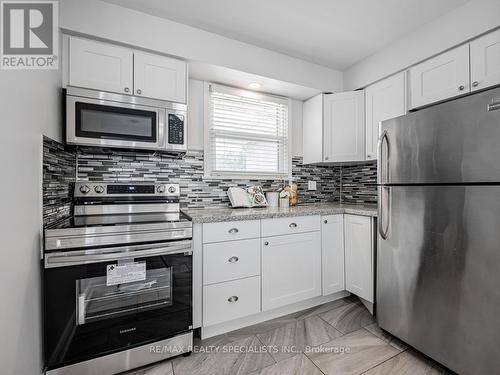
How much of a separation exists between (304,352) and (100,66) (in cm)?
242

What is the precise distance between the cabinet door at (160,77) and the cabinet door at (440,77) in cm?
193

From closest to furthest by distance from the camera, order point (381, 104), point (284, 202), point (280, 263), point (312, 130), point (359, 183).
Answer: point (280, 263) < point (381, 104) < point (284, 202) < point (312, 130) < point (359, 183)

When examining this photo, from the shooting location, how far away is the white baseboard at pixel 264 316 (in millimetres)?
1798

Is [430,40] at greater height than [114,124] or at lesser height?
greater

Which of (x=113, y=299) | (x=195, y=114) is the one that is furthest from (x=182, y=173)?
(x=113, y=299)

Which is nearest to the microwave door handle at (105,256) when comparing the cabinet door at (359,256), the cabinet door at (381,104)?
the cabinet door at (359,256)

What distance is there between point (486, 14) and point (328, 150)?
56.6 inches

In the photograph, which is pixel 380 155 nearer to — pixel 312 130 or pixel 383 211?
pixel 383 211

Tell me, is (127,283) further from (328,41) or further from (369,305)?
(328,41)

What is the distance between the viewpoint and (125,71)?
1.72 meters

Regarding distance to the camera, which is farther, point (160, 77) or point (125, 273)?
point (160, 77)

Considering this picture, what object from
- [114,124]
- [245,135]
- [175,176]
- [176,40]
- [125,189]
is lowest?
[125,189]

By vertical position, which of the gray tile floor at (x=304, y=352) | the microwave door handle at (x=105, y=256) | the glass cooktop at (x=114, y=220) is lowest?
the gray tile floor at (x=304, y=352)

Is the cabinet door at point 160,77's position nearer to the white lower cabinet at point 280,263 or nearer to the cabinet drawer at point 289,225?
the white lower cabinet at point 280,263
